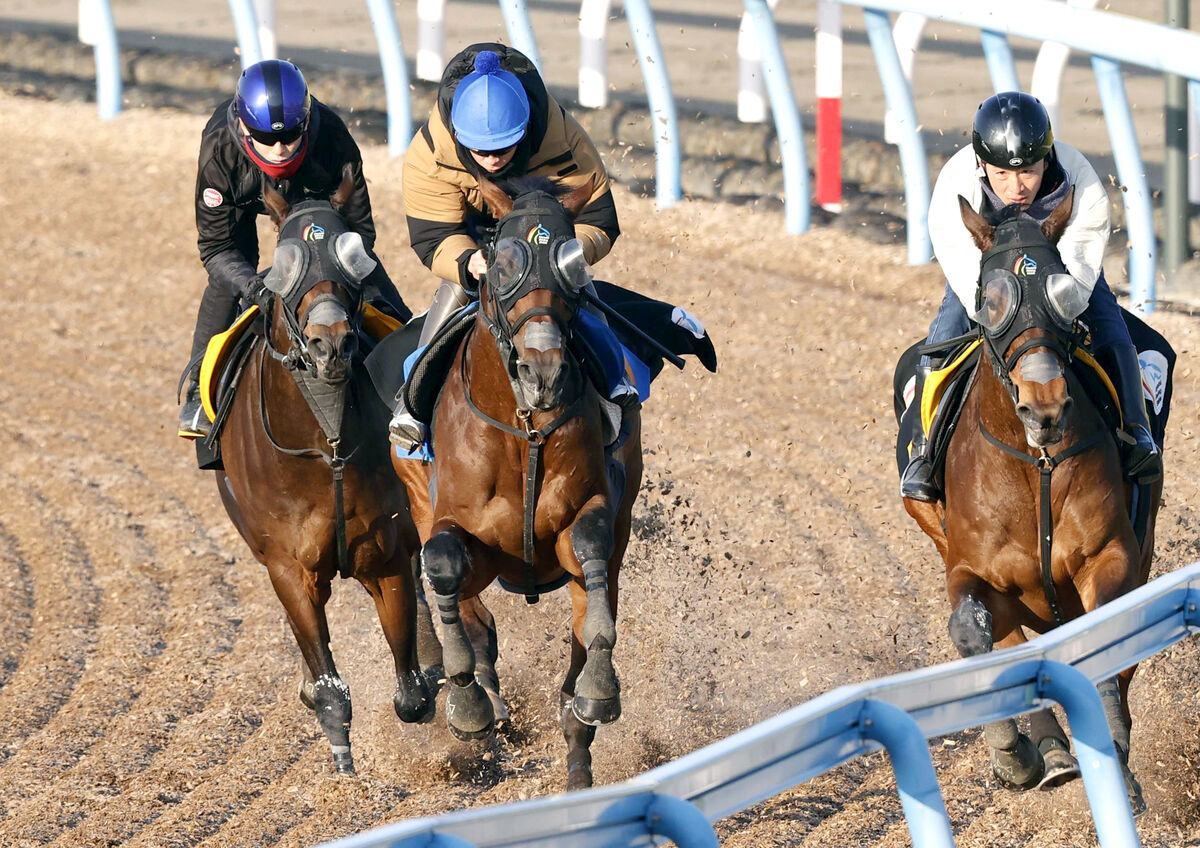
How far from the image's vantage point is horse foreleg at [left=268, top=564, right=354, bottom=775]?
633 cm

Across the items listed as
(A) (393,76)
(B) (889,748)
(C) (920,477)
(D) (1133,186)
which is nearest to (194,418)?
(C) (920,477)

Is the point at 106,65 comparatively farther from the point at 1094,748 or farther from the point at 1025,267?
the point at 1094,748

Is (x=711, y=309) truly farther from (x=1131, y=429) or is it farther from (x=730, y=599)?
(x=1131, y=429)

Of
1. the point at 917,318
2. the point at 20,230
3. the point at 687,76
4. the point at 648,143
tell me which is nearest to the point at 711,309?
the point at 917,318

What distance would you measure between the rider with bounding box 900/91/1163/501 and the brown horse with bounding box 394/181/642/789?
3.69ft

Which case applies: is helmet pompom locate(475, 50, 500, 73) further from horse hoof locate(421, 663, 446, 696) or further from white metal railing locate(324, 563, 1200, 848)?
white metal railing locate(324, 563, 1200, 848)

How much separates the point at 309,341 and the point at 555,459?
0.88 meters

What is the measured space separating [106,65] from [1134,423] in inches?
452

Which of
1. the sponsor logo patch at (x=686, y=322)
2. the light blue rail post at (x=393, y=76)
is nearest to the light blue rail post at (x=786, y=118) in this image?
the light blue rail post at (x=393, y=76)

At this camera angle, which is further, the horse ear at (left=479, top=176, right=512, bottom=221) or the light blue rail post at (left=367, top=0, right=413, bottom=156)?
the light blue rail post at (left=367, top=0, right=413, bottom=156)

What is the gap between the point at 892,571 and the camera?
7945 mm

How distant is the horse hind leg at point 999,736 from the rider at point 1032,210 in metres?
0.60

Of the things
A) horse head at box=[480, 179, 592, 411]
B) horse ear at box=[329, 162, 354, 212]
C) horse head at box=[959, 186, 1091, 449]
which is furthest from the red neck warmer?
horse head at box=[959, 186, 1091, 449]

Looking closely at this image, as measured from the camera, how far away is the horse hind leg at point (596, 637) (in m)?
5.59
